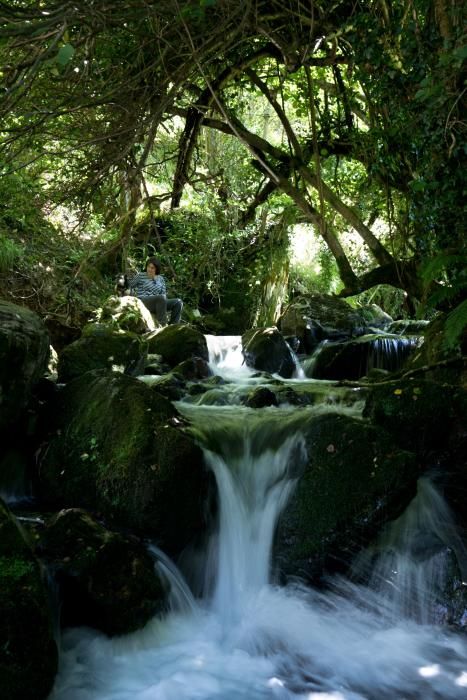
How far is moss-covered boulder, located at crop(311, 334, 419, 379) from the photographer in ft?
29.4

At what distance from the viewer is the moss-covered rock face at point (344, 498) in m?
4.25

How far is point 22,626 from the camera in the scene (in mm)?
2904

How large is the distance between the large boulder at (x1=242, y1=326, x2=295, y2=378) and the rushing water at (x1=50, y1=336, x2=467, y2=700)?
14.3 feet

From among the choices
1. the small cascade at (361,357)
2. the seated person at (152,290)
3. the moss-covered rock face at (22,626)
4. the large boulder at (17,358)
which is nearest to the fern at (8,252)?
the seated person at (152,290)

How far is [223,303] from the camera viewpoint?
535 inches

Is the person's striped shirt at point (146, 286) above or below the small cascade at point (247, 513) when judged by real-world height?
above

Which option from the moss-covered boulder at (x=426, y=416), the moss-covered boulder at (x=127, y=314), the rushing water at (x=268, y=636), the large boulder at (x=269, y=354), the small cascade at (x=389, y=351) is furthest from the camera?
the moss-covered boulder at (x=127, y=314)

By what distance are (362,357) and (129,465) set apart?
17.2 feet

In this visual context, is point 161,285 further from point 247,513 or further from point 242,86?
point 247,513

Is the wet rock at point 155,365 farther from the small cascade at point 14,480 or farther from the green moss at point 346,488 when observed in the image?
the green moss at point 346,488

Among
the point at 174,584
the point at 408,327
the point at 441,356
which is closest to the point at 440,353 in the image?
the point at 441,356

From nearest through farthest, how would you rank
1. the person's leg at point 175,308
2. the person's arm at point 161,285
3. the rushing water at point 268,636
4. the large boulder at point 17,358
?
the rushing water at point 268,636 → the large boulder at point 17,358 → the person's arm at point 161,285 → the person's leg at point 175,308

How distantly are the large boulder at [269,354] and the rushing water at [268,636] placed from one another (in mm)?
4349

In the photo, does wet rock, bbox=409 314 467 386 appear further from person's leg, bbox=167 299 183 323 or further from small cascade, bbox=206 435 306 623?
person's leg, bbox=167 299 183 323
